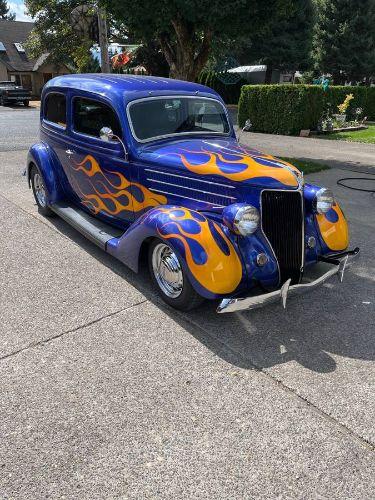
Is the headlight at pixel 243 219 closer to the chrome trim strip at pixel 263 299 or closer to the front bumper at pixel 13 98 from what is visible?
the chrome trim strip at pixel 263 299

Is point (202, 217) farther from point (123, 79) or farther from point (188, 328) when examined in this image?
point (123, 79)

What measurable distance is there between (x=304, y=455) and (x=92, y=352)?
1632mm

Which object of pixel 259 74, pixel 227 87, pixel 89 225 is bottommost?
pixel 89 225

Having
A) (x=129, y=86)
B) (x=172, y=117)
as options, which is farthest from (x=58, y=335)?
(x=129, y=86)

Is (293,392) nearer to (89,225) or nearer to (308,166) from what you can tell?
(89,225)

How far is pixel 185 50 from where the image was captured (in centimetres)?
841

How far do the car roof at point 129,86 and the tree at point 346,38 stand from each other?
→ 28.7m

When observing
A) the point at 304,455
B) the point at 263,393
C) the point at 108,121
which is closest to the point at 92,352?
the point at 263,393

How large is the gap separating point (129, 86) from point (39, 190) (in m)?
2.35

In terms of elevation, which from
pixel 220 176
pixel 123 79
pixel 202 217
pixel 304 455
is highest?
pixel 123 79

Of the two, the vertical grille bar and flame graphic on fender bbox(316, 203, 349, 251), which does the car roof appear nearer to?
the vertical grille bar

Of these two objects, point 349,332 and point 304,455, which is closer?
point 304,455

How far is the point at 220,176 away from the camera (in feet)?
11.8

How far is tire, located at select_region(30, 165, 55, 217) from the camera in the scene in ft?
19.1
